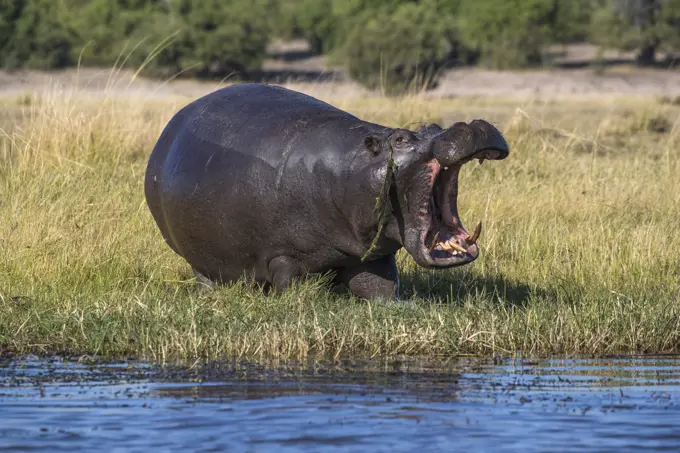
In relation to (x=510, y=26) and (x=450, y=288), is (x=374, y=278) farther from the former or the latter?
(x=510, y=26)

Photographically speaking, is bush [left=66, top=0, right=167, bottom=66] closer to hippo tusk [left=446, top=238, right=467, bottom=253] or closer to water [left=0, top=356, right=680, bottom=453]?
hippo tusk [left=446, top=238, right=467, bottom=253]

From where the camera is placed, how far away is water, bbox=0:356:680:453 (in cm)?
405

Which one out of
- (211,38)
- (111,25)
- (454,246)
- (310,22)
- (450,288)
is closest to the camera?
(454,246)

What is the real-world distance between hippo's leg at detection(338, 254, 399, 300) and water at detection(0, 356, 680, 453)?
720 millimetres

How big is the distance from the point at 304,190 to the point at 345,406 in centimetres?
151

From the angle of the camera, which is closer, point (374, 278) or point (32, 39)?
point (374, 278)

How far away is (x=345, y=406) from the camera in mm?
4512

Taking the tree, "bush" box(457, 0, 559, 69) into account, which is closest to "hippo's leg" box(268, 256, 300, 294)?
"bush" box(457, 0, 559, 69)

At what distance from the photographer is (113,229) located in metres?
7.80

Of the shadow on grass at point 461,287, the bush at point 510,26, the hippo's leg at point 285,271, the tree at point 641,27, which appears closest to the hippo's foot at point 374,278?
the hippo's leg at point 285,271

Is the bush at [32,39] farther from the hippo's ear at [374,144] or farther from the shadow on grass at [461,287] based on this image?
the hippo's ear at [374,144]

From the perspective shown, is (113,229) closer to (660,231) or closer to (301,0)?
(660,231)

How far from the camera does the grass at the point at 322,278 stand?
560 centimetres

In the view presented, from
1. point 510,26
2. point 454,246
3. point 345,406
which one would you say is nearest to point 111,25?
point 510,26
